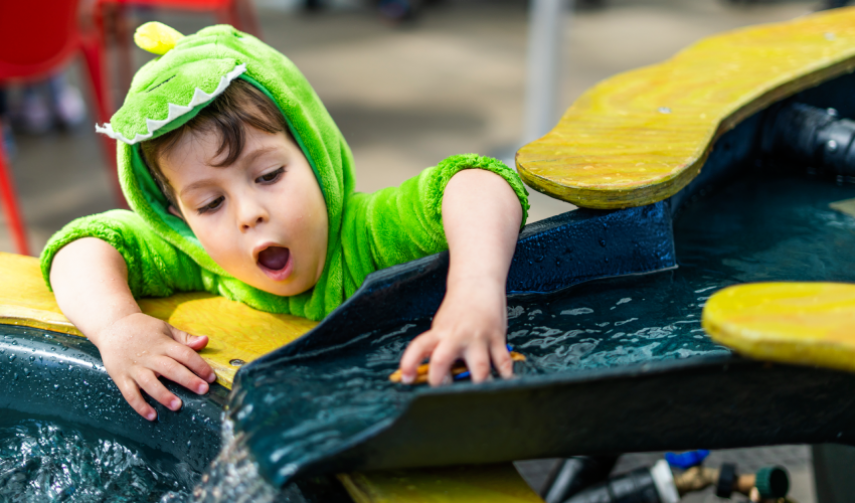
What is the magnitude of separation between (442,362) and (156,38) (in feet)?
1.86

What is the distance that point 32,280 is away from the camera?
1018 millimetres

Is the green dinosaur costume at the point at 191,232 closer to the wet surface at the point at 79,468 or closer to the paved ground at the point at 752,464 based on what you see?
the wet surface at the point at 79,468

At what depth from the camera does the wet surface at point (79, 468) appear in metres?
0.79

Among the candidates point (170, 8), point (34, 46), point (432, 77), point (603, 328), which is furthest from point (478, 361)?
point (432, 77)

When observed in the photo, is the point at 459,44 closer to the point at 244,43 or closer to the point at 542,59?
the point at 542,59

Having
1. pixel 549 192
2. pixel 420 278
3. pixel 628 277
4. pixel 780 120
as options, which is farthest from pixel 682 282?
pixel 780 120

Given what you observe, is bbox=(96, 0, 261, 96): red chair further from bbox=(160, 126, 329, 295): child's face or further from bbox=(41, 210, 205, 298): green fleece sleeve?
bbox=(160, 126, 329, 295): child's face

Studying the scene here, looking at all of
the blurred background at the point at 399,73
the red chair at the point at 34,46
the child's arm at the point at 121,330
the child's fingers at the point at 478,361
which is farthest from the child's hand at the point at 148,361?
the blurred background at the point at 399,73

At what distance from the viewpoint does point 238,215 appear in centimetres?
84

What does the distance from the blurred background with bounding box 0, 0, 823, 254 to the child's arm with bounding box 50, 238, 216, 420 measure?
5.51 ft

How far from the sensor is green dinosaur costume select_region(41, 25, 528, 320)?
0.83 meters

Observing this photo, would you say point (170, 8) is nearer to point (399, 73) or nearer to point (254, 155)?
point (399, 73)

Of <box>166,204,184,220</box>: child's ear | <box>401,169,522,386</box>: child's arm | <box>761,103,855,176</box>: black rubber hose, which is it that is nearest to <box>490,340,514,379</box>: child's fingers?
<box>401,169,522,386</box>: child's arm

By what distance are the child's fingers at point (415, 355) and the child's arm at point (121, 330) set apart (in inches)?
9.9
